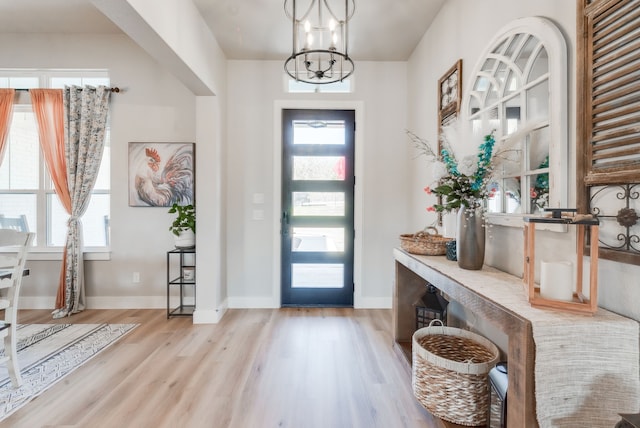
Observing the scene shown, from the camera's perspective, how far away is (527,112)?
1.55 meters

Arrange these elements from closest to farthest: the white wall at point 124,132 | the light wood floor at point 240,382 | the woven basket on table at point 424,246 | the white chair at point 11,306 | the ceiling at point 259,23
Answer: the light wood floor at point 240,382
the white chair at point 11,306
the woven basket on table at point 424,246
the ceiling at point 259,23
the white wall at point 124,132

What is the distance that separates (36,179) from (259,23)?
3.18 metres

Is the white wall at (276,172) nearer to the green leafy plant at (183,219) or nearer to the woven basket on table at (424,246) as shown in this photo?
the green leafy plant at (183,219)

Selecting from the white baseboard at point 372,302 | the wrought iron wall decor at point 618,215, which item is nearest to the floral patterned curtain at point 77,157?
the white baseboard at point 372,302

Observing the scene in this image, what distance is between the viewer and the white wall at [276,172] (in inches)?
143

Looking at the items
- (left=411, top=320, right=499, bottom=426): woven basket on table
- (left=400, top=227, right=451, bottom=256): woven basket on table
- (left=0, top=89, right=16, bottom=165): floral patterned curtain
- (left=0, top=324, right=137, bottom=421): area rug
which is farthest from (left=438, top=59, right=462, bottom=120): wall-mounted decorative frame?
(left=0, top=89, right=16, bottom=165): floral patterned curtain

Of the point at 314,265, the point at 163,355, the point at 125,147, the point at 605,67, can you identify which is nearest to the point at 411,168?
the point at 314,265

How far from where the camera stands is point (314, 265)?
374cm

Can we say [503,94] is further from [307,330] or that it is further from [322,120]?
[307,330]

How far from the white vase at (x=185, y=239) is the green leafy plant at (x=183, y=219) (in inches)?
1.3

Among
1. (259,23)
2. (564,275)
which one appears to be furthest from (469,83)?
(259,23)

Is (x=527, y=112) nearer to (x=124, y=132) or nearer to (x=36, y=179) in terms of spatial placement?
(x=124, y=132)

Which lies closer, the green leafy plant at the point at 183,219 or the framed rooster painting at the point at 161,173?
the green leafy plant at the point at 183,219

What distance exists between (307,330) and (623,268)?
2.48 m
